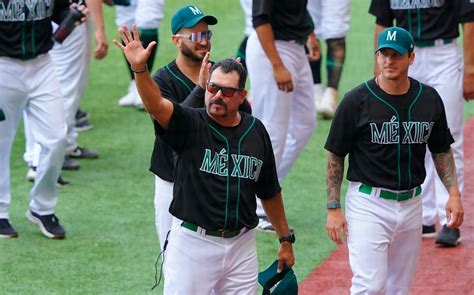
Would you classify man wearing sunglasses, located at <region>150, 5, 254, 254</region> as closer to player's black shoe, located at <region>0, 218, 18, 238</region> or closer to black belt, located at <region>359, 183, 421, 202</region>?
black belt, located at <region>359, 183, 421, 202</region>

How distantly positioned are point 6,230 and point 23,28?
4.67 ft

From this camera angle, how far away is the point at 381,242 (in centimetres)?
593

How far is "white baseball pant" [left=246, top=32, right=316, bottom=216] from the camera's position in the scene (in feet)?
26.9

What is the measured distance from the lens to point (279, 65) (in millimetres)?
7945

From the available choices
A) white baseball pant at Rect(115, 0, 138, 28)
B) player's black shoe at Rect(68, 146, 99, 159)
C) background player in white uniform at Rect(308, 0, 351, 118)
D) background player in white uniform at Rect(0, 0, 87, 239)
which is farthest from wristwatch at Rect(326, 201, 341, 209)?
white baseball pant at Rect(115, 0, 138, 28)

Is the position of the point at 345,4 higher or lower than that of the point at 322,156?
higher

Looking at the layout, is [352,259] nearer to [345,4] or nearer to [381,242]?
[381,242]

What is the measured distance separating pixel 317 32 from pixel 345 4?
1.49 ft

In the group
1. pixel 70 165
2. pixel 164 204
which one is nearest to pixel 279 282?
pixel 164 204

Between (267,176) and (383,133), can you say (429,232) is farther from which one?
(267,176)

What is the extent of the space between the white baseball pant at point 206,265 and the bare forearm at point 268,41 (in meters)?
2.67

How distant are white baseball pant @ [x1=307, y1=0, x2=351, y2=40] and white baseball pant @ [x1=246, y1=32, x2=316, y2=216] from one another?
9.74 ft

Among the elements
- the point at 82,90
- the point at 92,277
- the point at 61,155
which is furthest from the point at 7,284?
the point at 82,90

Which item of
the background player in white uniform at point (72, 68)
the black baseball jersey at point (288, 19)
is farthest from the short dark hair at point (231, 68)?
the background player in white uniform at point (72, 68)
